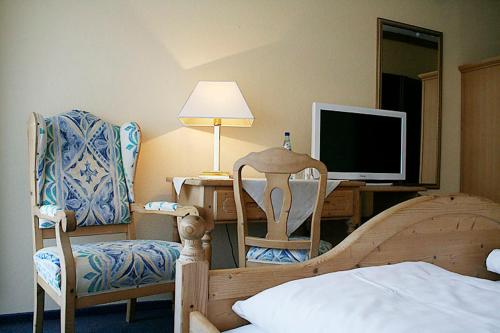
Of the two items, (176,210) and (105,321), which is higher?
(176,210)

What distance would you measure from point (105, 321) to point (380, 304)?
5.94ft

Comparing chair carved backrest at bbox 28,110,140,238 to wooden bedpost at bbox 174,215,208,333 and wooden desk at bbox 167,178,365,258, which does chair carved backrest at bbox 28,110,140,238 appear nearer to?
wooden desk at bbox 167,178,365,258

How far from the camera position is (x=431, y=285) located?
0.90m

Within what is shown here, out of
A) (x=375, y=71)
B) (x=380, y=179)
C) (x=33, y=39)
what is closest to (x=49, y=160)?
(x=33, y=39)

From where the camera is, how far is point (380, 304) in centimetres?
Answer: 76

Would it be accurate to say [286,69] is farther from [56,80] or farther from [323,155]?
[56,80]

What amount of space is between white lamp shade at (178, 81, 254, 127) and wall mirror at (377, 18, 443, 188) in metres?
1.23

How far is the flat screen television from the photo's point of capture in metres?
2.62

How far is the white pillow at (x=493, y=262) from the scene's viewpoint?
124cm

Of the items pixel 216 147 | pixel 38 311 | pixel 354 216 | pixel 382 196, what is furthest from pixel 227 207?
pixel 382 196

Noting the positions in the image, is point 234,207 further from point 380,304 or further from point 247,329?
point 380,304

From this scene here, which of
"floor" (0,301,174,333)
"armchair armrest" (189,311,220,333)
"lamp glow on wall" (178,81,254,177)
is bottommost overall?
"floor" (0,301,174,333)

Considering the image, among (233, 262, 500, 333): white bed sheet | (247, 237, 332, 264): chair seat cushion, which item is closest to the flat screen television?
(247, 237, 332, 264): chair seat cushion

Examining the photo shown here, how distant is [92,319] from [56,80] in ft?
3.95
